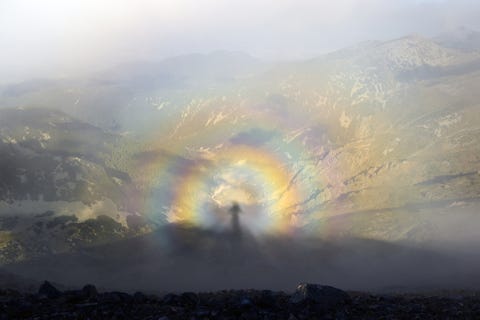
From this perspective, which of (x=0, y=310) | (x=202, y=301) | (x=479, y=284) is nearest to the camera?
(x=0, y=310)

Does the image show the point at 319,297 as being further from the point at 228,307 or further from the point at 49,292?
the point at 49,292

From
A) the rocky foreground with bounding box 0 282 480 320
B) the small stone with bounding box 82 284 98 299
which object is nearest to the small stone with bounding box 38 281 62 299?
the rocky foreground with bounding box 0 282 480 320

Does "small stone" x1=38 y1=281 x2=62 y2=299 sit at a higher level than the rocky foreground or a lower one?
higher

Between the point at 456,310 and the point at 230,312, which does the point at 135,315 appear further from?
the point at 456,310

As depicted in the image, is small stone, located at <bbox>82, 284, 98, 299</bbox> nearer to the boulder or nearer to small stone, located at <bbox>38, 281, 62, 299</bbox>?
small stone, located at <bbox>38, 281, 62, 299</bbox>

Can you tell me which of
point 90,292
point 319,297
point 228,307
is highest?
point 90,292

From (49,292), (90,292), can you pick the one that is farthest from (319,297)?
(49,292)

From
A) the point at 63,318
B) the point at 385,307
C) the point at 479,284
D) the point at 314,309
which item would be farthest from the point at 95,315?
the point at 479,284

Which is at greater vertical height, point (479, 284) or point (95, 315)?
point (479, 284)
